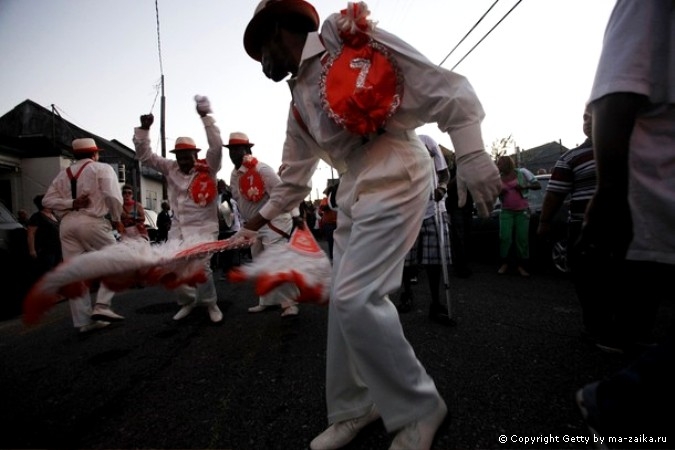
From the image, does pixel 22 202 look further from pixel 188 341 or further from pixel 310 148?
pixel 310 148

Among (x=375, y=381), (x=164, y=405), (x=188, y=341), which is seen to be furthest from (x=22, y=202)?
(x=375, y=381)

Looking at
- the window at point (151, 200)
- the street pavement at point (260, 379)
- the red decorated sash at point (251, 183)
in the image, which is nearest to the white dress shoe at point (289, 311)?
the street pavement at point (260, 379)

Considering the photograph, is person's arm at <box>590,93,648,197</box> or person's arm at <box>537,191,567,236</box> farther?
person's arm at <box>537,191,567,236</box>

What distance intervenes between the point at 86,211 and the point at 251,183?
1870 millimetres

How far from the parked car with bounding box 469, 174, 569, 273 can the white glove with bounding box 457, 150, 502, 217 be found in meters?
3.67

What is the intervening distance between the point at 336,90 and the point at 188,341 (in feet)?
9.66

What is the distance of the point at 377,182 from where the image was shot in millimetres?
1666

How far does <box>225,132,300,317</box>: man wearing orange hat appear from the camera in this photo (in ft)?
15.0

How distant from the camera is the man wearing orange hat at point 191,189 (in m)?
4.39

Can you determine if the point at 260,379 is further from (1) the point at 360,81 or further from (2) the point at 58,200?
(2) the point at 58,200

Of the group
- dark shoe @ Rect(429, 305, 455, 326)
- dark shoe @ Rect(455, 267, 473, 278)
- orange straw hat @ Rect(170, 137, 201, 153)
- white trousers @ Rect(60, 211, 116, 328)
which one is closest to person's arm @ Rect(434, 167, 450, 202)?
dark shoe @ Rect(429, 305, 455, 326)

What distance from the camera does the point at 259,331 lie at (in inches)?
149

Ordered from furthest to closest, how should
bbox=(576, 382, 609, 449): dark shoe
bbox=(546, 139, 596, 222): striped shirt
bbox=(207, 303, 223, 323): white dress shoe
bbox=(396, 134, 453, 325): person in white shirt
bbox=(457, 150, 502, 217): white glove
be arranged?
bbox=(207, 303, 223, 323): white dress shoe, bbox=(396, 134, 453, 325): person in white shirt, bbox=(546, 139, 596, 222): striped shirt, bbox=(457, 150, 502, 217): white glove, bbox=(576, 382, 609, 449): dark shoe

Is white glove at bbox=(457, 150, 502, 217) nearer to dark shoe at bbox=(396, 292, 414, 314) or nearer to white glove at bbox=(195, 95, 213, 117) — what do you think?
dark shoe at bbox=(396, 292, 414, 314)
